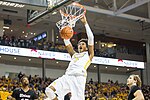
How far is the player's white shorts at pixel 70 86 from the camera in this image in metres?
5.16

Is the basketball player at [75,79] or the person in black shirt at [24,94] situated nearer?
Result: the basketball player at [75,79]

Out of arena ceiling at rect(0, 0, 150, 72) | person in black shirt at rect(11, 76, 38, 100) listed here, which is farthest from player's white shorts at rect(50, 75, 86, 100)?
arena ceiling at rect(0, 0, 150, 72)

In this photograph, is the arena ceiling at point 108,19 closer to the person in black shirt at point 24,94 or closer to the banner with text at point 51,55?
the banner with text at point 51,55

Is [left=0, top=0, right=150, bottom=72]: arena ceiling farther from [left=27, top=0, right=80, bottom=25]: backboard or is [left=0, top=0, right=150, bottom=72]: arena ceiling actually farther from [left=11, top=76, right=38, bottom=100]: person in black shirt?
[left=11, top=76, right=38, bottom=100]: person in black shirt

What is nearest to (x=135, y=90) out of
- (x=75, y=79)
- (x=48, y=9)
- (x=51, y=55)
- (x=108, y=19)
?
(x=75, y=79)

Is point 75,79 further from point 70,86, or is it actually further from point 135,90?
point 135,90

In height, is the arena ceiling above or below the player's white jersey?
above

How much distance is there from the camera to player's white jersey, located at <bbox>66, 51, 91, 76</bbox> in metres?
5.36

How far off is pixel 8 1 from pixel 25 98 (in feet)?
17.5

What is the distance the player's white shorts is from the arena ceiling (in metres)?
16.7

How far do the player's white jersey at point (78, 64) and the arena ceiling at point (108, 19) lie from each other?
16.5 metres

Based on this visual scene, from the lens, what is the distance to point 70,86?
5.25m

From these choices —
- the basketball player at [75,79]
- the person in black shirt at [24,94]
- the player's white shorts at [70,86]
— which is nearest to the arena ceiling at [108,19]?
the person in black shirt at [24,94]

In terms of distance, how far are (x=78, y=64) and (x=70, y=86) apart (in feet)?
1.39
